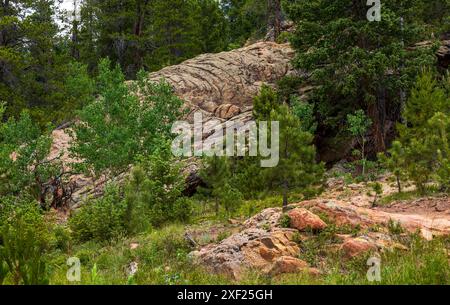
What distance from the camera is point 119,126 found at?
75.8 feet

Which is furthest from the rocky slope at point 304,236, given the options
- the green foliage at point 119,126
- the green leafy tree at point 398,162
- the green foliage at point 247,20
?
the green foliage at point 247,20

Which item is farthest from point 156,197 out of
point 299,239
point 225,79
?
point 225,79

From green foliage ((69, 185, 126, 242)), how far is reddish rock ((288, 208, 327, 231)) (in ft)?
17.8

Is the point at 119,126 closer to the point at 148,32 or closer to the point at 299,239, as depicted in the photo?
the point at 299,239

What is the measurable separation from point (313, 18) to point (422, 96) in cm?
848

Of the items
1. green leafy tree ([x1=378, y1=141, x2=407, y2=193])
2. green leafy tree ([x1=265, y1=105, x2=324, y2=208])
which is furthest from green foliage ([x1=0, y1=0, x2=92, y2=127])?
green leafy tree ([x1=378, y1=141, x2=407, y2=193])

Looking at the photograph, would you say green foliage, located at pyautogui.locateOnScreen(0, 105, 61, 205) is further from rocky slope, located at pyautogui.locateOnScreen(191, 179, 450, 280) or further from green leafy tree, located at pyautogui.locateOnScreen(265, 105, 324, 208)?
rocky slope, located at pyautogui.locateOnScreen(191, 179, 450, 280)

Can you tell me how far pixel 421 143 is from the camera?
49.3 feet

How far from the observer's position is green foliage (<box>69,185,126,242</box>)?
13.9 metres

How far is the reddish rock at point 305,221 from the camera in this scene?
10195 millimetres

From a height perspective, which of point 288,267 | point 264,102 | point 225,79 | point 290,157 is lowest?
point 288,267

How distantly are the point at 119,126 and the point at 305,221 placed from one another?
1470 cm
